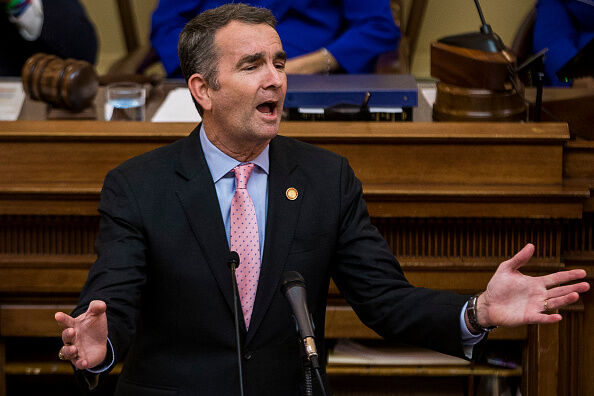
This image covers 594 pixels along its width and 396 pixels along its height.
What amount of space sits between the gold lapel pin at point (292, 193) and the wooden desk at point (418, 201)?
0.43 metres

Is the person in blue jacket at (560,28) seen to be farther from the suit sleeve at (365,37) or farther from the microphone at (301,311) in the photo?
the microphone at (301,311)

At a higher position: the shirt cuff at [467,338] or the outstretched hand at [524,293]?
the outstretched hand at [524,293]

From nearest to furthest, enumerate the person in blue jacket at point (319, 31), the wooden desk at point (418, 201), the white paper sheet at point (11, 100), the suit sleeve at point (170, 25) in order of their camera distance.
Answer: the wooden desk at point (418, 201) → the white paper sheet at point (11, 100) → the person in blue jacket at point (319, 31) → the suit sleeve at point (170, 25)

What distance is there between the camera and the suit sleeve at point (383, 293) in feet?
5.10

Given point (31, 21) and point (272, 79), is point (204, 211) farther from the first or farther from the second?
point (31, 21)

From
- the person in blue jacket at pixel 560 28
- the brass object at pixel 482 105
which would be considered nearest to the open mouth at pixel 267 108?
the brass object at pixel 482 105

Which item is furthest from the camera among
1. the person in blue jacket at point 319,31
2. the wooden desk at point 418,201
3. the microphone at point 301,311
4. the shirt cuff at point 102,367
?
the person in blue jacket at point 319,31

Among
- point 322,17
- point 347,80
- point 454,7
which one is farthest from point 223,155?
point 454,7

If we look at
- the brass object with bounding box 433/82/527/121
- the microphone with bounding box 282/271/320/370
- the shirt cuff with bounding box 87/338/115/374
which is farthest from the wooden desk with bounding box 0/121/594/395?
the microphone with bounding box 282/271/320/370

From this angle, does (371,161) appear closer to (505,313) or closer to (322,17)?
(505,313)

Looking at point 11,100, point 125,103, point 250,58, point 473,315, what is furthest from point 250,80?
point 11,100

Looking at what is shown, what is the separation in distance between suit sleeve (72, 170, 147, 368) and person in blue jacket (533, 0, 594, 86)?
2115mm

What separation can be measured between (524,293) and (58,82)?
1372mm

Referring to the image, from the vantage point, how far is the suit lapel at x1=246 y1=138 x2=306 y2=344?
1.59 m
